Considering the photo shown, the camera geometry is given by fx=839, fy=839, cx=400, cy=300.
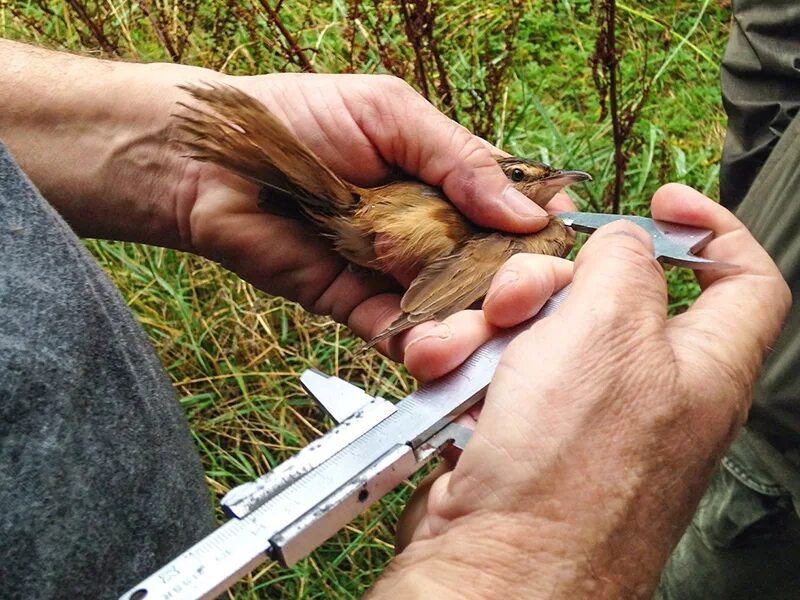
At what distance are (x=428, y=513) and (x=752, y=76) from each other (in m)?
1.48

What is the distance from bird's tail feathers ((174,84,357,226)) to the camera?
5.60ft

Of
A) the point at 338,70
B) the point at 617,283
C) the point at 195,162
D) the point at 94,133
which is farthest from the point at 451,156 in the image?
the point at 338,70

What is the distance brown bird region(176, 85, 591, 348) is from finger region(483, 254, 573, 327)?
0.28m

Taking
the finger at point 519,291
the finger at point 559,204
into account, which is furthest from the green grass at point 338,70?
the finger at point 519,291

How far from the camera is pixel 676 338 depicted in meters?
1.36

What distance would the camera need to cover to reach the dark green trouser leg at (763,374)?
1.85 metres

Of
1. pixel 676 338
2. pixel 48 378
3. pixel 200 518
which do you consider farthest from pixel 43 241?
pixel 676 338

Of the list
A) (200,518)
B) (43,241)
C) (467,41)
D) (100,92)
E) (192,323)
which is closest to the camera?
(43,241)

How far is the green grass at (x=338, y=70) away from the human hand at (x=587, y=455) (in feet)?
4.61

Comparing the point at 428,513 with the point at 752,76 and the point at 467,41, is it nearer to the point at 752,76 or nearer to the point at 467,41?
the point at 752,76

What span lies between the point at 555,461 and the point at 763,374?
0.95m

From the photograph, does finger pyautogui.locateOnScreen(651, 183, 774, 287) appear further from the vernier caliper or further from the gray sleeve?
the gray sleeve

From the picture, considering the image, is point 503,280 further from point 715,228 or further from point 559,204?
point 559,204

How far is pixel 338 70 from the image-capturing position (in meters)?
3.61
